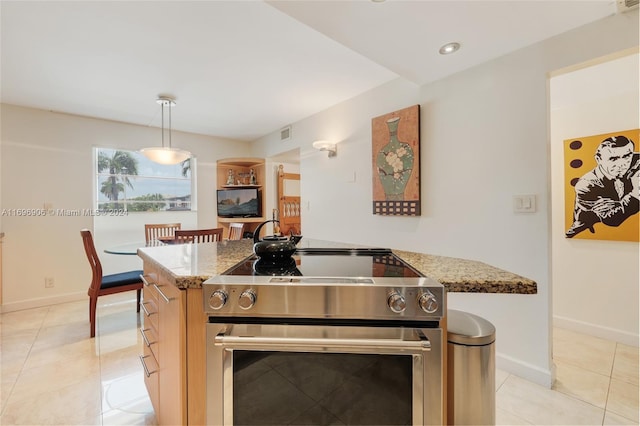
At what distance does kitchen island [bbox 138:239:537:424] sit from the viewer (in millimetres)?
928

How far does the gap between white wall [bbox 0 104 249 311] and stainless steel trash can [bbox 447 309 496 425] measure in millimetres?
4346

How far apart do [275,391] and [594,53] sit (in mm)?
2420

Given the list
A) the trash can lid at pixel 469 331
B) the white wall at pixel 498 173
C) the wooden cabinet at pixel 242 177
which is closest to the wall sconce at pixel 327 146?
the white wall at pixel 498 173

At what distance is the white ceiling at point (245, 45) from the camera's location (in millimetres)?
1574

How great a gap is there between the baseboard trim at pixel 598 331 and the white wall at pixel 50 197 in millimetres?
5228

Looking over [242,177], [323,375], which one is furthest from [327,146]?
[323,375]

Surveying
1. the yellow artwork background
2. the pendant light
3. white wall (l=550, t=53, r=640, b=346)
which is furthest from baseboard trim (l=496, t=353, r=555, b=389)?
the pendant light

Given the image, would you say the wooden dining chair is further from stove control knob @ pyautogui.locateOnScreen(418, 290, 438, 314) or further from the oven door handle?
stove control knob @ pyautogui.locateOnScreen(418, 290, 438, 314)

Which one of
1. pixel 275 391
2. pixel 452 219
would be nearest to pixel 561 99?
pixel 452 219

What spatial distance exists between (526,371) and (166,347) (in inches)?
87.7

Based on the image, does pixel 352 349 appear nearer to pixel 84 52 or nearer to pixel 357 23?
pixel 357 23

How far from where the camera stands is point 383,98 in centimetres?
282

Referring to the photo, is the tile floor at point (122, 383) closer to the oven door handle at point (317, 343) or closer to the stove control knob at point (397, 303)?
the oven door handle at point (317, 343)

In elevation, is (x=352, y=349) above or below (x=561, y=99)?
below
